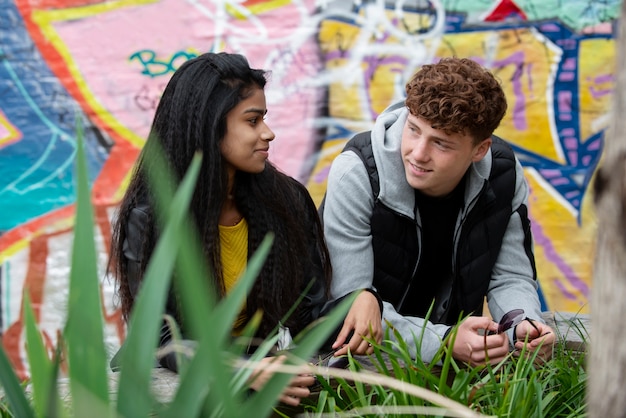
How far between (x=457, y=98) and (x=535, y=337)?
65 cm

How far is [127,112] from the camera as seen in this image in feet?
13.4

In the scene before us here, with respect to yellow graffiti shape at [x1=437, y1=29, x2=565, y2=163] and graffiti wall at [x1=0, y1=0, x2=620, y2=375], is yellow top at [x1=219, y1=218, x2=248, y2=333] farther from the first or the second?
yellow graffiti shape at [x1=437, y1=29, x2=565, y2=163]

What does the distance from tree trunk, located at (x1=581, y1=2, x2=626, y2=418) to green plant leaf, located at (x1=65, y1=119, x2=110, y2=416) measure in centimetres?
62

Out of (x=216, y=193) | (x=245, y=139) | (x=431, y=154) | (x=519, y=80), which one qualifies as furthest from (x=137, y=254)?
(x=519, y=80)

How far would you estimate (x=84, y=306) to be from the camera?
1.05 m

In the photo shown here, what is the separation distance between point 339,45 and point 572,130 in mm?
1156

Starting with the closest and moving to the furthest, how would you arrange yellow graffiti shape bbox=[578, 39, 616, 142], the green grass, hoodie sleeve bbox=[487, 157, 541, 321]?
the green grass < hoodie sleeve bbox=[487, 157, 541, 321] < yellow graffiti shape bbox=[578, 39, 616, 142]

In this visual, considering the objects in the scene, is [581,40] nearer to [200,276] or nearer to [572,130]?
[572,130]

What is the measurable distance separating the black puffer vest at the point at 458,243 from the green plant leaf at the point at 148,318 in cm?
131

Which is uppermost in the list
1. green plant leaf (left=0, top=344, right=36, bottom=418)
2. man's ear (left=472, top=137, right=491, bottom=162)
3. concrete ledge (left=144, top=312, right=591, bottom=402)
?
green plant leaf (left=0, top=344, right=36, bottom=418)

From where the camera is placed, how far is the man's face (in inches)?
89.2

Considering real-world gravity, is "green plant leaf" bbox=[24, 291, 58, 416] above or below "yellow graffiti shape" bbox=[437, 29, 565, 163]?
above

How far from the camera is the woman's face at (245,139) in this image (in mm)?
2203

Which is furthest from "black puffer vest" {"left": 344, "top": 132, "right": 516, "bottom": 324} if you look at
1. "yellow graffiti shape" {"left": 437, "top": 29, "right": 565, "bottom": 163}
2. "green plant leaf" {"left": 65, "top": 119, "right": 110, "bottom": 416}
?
"yellow graffiti shape" {"left": 437, "top": 29, "right": 565, "bottom": 163}
